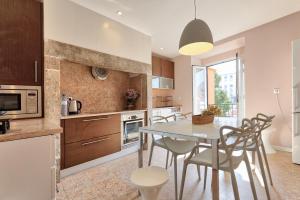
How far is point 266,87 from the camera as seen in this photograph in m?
3.88

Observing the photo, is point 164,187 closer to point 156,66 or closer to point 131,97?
point 131,97

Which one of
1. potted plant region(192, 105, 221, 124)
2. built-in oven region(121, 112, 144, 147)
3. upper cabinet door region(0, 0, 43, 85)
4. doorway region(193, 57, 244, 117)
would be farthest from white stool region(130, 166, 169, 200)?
doorway region(193, 57, 244, 117)

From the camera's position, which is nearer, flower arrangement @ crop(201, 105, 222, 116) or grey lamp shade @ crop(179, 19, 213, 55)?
grey lamp shade @ crop(179, 19, 213, 55)

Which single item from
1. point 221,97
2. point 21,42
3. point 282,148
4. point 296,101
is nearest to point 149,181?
point 21,42

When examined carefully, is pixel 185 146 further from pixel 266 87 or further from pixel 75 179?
pixel 266 87

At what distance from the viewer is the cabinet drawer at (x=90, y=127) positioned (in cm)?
256

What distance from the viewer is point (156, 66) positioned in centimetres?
504

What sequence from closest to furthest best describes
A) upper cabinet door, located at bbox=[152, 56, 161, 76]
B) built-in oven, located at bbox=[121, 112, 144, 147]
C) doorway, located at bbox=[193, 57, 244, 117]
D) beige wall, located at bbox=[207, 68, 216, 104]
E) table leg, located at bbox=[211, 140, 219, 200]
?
table leg, located at bbox=[211, 140, 219, 200], built-in oven, located at bbox=[121, 112, 144, 147], doorway, located at bbox=[193, 57, 244, 117], upper cabinet door, located at bbox=[152, 56, 161, 76], beige wall, located at bbox=[207, 68, 216, 104]

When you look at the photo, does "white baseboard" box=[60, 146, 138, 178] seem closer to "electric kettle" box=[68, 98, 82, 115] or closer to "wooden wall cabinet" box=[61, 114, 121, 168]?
"wooden wall cabinet" box=[61, 114, 121, 168]

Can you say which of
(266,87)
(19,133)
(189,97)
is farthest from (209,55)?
(19,133)

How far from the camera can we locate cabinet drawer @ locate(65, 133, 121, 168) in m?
2.57

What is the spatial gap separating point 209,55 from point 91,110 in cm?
399

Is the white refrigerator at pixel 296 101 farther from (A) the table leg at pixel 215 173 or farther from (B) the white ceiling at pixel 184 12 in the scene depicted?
(A) the table leg at pixel 215 173

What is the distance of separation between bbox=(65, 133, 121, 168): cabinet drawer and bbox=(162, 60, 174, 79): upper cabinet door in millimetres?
2691
